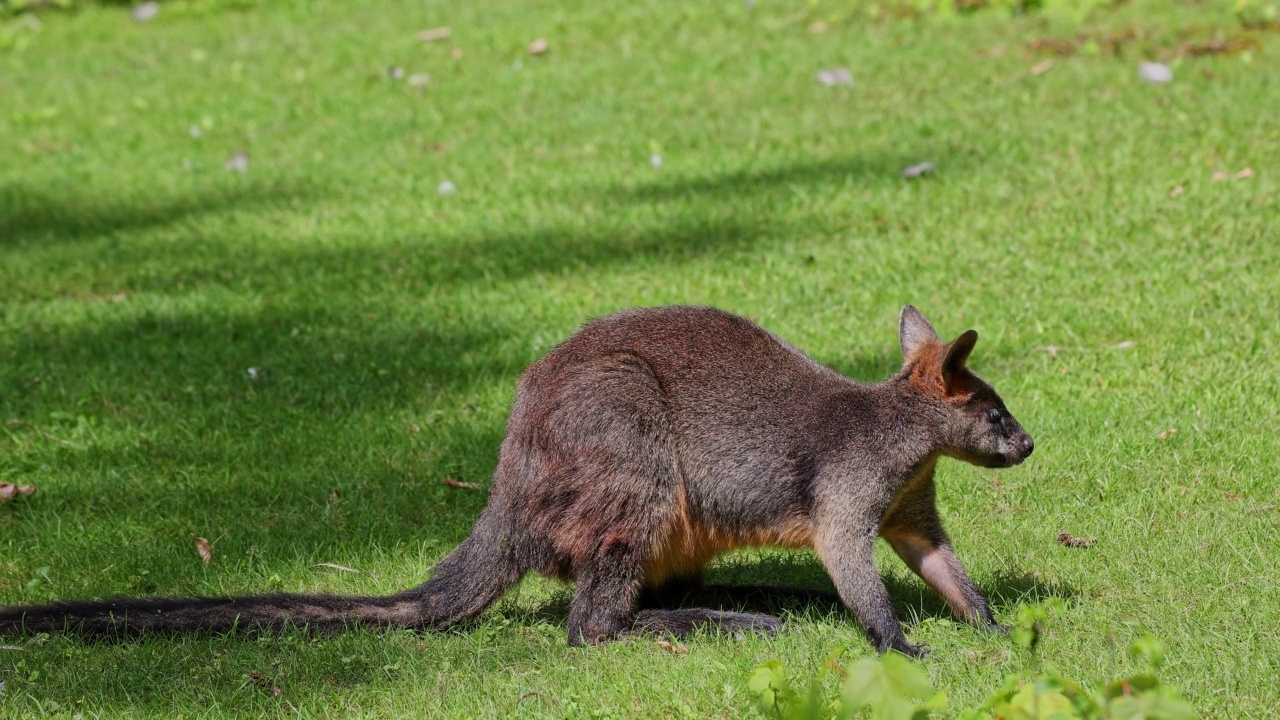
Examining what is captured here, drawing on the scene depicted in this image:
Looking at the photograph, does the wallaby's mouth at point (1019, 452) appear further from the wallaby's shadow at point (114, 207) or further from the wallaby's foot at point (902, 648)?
the wallaby's shadow at point (114, 207)

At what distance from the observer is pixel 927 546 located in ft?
14.6

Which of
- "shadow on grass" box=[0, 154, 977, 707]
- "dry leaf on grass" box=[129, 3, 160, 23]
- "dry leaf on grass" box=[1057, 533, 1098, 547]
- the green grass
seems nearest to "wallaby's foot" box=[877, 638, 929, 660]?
the green grass

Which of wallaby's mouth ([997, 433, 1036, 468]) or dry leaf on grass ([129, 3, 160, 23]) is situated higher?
wallaby's mouth ([997, 433, 1036, 468])

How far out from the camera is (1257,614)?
163 inches

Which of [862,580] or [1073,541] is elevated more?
[862,580]

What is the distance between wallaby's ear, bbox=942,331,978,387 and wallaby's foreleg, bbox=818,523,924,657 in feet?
1.63

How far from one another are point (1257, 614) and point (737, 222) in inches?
171

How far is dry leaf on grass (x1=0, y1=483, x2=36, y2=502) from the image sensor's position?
5.60 metres

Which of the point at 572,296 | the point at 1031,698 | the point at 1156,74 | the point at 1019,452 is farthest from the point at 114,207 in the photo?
the point at 1031,698

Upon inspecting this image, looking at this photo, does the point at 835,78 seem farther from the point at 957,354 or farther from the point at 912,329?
the point at 957,354

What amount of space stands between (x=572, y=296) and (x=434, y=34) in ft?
17.3

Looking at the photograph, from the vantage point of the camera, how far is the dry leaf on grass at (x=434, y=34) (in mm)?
11781

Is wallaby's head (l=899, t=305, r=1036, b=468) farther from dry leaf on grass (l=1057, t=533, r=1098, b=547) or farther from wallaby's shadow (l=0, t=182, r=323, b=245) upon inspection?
wallaby's shadow (l=0, t=182, r=323, b=245)

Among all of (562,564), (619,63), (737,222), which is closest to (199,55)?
(619,63)
